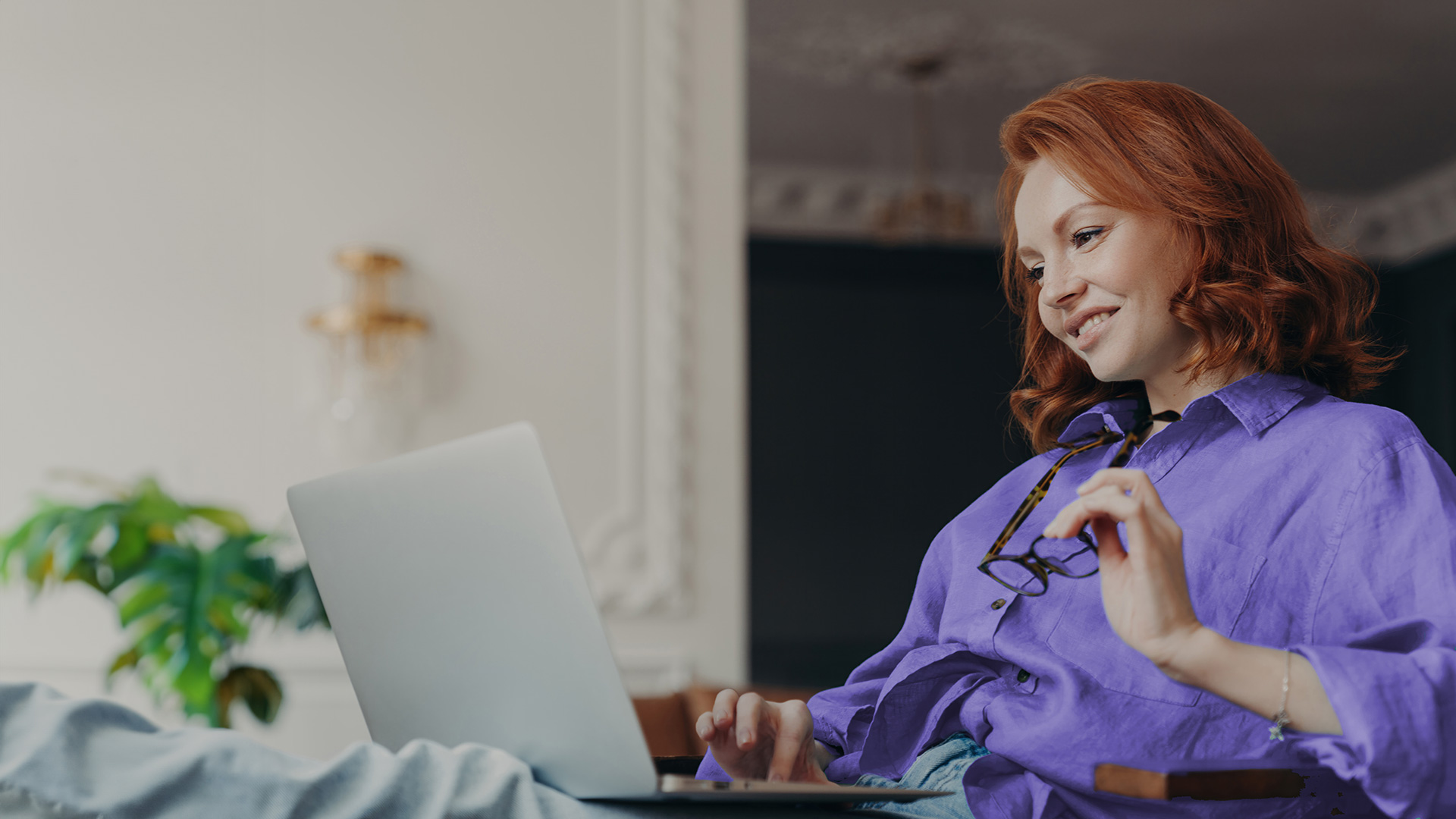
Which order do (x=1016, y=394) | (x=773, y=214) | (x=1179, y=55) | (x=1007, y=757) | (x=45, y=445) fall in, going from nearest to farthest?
(x=1007, y=757), (x=1016, y=394), (x=45, y=445), (x=1179, y=55), (x=773, y=214)

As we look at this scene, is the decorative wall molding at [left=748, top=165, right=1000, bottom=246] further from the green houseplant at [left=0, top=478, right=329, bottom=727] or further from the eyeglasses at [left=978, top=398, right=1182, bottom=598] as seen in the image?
the eyeglasses at [left=978, top=398, right=1182, bottom=598]

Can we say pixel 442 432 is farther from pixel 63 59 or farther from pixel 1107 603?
pixel 1107 603

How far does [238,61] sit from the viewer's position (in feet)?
8.90

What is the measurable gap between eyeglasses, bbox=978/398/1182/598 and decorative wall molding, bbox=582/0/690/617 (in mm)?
1694

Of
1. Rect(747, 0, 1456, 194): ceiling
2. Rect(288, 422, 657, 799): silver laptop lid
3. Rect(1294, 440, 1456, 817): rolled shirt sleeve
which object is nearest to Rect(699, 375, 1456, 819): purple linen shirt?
Rect(1294, 440, 1456, 817): rolled shirt sleeve

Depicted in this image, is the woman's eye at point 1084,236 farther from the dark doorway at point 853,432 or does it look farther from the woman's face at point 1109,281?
the dark doorway at point 853,432

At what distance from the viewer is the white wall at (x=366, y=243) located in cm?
258

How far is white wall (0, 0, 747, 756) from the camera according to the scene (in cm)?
258

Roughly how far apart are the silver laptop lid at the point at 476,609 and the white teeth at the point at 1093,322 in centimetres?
56

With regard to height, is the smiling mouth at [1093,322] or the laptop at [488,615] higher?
the smiling mouth at [1093,322]

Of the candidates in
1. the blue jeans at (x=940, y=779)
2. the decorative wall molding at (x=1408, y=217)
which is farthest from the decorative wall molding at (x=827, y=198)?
the blue jeans at (x=940, y=779)

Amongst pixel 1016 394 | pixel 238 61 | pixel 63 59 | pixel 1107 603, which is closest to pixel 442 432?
pixel 238 61

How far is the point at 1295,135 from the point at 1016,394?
15.0 feet

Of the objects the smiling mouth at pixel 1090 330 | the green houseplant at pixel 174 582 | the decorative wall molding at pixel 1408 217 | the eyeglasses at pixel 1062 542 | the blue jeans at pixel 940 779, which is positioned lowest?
the green houseplant at pixel 174 582
